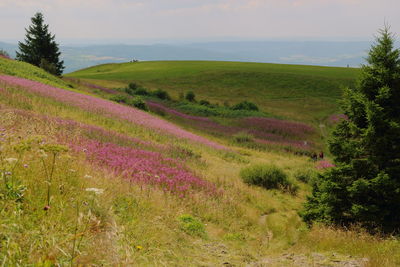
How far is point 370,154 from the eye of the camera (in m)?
8.23

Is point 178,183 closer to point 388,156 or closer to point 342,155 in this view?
point 342,155

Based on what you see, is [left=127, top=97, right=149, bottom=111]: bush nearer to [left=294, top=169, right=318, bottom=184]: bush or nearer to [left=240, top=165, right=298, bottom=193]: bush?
[left=294, top=169, right=318, bottom=184]: bush

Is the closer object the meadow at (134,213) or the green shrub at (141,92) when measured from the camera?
the meadow at (134,213)

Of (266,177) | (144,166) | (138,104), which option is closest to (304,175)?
(266,177)

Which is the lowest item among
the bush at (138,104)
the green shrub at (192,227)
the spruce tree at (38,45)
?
the green shrub at (192,227)

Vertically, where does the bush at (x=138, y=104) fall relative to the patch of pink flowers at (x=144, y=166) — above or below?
above

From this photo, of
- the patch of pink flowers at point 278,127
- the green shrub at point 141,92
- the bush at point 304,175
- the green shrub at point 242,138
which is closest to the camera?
the bush at point 304,175

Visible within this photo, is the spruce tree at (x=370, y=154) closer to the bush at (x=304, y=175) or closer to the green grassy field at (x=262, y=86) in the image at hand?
the bush at (x=304, y=175)

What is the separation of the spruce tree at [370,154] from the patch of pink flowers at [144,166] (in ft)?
11.8

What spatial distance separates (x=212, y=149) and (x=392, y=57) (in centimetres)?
1116

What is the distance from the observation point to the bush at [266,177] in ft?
43.6

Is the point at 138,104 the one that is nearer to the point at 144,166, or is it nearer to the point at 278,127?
the point at 278,127

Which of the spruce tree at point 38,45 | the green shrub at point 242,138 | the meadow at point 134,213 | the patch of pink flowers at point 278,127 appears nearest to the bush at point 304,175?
the meadow at point 134,213

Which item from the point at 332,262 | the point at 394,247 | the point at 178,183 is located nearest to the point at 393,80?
the point at 394,247
